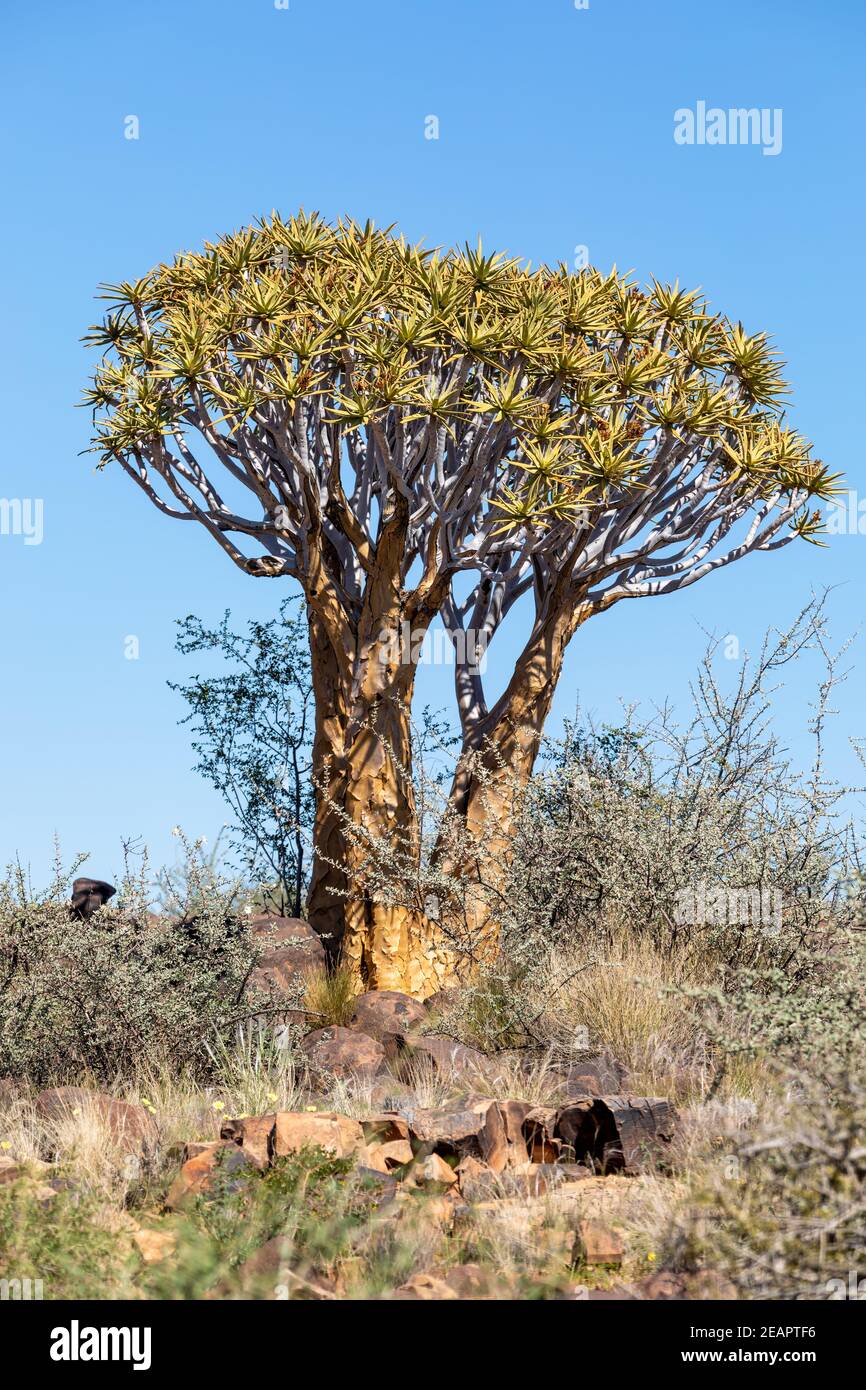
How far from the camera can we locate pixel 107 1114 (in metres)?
6.56

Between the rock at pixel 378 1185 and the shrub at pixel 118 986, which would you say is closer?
the rock at pixel 378 1185

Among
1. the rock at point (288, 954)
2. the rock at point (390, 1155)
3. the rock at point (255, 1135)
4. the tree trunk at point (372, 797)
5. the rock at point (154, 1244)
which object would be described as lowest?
the rock at point (154, 1244)

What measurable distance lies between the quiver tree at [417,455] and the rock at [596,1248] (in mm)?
4751

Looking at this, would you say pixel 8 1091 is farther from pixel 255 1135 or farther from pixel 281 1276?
pixel 281 1276

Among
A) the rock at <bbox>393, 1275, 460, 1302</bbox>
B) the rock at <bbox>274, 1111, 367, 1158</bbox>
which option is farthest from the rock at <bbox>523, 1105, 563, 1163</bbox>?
the rock at <bbox>393, 1275, 460, 1302</bbox>

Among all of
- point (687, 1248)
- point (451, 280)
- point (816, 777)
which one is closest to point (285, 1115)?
point (687, 1248)

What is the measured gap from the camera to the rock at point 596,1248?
4.87 m

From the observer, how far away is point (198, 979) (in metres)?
8.13

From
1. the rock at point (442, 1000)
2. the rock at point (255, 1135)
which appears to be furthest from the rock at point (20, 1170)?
the rock at point (442, 1000)

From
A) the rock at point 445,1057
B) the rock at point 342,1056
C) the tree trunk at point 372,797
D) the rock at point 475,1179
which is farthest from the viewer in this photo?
the tree trunk at point 372,797

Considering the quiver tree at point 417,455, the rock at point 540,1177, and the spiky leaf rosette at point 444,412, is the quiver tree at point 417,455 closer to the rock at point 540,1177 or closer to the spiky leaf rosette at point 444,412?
the spiky leaf rosette at point 444,412

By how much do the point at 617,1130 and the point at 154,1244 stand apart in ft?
6.88

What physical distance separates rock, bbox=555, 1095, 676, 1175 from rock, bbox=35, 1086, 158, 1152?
77.0 inches
